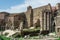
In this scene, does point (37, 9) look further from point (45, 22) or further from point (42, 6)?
point (45, 22)

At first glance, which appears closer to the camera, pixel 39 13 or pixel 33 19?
pixel 39 13

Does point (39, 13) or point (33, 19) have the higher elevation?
point (39, 13)

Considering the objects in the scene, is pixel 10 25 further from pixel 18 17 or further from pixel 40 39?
pixel 40 39

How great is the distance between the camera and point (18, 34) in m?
28.1

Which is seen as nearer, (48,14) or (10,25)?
(48,14)

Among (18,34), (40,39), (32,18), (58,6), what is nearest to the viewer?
(40,39)

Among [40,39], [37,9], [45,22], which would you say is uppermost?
[37,9]

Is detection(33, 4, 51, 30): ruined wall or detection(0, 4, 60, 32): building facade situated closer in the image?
detection(0, 4, 60, 32): building facade

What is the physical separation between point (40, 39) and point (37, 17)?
1640 cm

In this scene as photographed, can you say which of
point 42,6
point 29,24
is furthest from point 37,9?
point 29,24

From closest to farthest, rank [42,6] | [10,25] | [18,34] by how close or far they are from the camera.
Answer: [18,34]
[42,6]
[10,25]

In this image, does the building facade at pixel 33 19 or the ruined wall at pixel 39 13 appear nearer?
the building facade at pixel 33 19

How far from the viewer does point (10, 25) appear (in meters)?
43.2

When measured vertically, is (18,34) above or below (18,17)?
below
